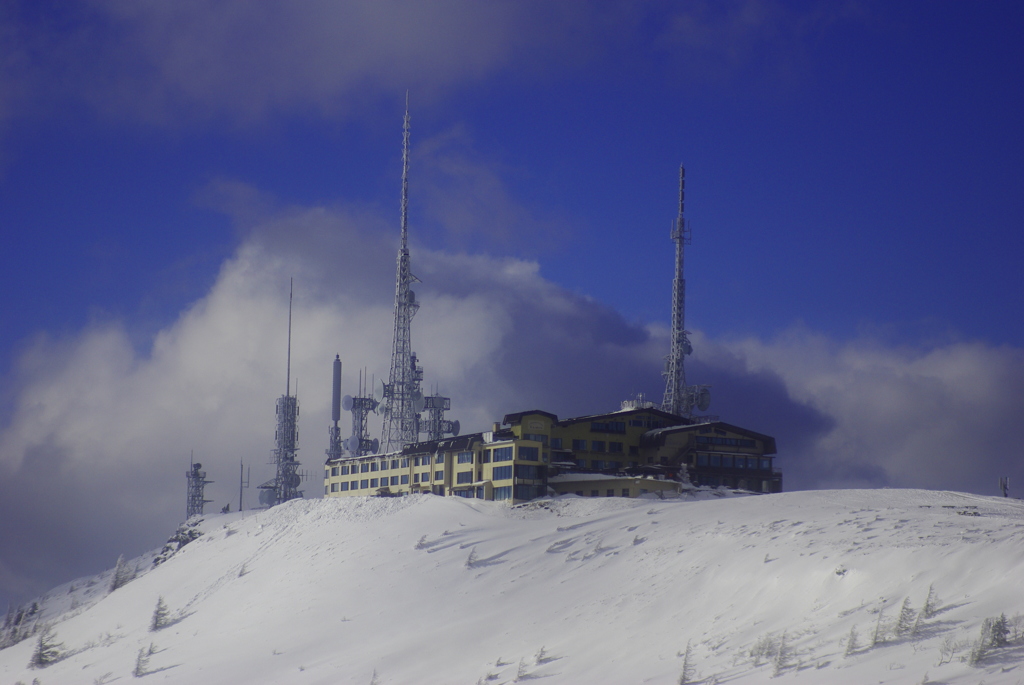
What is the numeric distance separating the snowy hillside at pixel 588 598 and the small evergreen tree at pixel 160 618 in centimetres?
54

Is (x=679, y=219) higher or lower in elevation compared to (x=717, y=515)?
higher

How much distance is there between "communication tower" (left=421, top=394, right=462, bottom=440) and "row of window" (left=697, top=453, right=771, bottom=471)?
37.7 meters

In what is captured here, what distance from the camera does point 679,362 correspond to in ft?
358

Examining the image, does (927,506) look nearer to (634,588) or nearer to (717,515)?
(717,515)

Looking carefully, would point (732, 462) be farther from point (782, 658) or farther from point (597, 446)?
point (782, 658)

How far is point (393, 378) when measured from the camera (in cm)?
10788

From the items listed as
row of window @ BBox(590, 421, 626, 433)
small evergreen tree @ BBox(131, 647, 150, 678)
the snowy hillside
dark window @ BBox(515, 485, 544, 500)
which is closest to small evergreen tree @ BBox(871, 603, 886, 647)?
the snowy hillside

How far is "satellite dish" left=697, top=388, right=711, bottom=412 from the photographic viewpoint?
107500 mm

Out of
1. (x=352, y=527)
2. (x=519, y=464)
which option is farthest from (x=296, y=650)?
(x=519, y=464)

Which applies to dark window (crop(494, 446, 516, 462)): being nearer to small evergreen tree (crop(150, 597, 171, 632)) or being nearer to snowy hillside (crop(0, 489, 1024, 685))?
snowy hillside (crop(0, 489, 1024, 685))

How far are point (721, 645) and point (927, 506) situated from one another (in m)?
27.2

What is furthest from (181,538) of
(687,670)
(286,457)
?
(687,670)

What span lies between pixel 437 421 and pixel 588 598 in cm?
7036

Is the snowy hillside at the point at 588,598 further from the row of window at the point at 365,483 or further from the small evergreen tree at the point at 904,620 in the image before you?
the row of window at the point at 365,483
